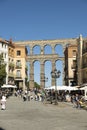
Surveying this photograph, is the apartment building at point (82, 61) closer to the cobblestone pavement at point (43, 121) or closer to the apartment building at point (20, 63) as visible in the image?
the apartment building at point (20, 63)

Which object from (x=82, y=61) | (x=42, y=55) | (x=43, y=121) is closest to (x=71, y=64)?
(x=82, y=61)

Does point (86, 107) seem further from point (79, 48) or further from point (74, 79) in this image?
point (74, 79)

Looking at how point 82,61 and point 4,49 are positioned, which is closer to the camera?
point 82,61

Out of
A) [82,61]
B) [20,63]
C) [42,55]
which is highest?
[42,55]

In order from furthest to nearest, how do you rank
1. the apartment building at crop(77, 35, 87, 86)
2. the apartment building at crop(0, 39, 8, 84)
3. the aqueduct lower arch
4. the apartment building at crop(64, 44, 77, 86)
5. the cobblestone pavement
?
the aqueduct lower arch
the apartment building at crop(64, 44, 77, 86)
the apartment building at crop(0, 39, 8, 84)
the apartment building at crop(77, 35, 87, 86)
the cobblestone pavement

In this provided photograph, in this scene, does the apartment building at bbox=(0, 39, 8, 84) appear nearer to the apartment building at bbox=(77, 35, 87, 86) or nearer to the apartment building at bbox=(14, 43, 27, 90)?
the apartment building at bbox=(14, 43, 27, 90)

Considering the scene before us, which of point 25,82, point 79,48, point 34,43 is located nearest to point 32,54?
point 34,43

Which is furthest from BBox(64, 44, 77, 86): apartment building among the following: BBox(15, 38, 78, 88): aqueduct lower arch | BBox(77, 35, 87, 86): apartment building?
BBox(15, 38, 78, 88): aqueduct lower arch

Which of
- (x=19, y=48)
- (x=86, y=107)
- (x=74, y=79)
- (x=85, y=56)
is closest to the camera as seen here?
(x=86, y=107)

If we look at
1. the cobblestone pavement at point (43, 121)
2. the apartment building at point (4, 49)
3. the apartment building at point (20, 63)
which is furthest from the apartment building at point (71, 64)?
the cobblestone pavement at point (43, 121)

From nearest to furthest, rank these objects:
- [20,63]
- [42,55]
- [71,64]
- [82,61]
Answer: [82,61], [71,64], [20,63], [42,55]

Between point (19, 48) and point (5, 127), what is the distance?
8015 cm

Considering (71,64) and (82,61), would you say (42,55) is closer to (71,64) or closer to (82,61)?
(71,64)

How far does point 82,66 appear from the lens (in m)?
74.1
